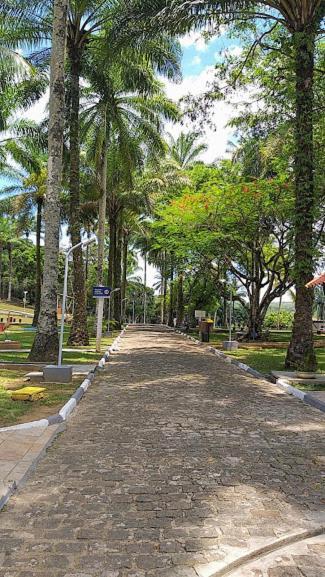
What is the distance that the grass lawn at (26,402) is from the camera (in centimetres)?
782

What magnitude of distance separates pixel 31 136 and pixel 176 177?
1096 centimetres

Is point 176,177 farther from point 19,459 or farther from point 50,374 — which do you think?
point 19,459

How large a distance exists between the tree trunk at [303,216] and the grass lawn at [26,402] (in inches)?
245

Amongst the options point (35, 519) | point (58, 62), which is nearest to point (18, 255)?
point (58, 62)

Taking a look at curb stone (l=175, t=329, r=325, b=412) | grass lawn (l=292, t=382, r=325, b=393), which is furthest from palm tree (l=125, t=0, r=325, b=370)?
grass lawn (l=292, t=382, r=325, b=393)

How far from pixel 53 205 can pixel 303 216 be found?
A: 6.46m

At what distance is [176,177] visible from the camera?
33531mm

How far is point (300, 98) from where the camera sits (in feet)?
47.1

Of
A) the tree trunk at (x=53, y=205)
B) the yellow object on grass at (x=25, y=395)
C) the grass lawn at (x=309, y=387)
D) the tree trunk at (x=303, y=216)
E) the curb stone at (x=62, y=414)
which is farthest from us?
the tree trunk at (x=303, y=216)

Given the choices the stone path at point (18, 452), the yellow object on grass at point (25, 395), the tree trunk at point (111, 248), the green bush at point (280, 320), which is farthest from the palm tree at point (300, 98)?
the green bush at point (280, 320)

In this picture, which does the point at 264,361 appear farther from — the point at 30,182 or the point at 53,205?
the point at 30,182

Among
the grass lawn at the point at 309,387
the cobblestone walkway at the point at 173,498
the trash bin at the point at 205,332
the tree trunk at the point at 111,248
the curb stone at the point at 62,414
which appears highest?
the tree trunk at the point at 111,248

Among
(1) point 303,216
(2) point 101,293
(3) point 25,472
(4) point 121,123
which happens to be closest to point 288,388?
(1) point 303,216

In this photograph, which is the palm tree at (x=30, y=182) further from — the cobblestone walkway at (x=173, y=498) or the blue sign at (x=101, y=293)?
the cobblestone walkway at (x=173, y=498)
